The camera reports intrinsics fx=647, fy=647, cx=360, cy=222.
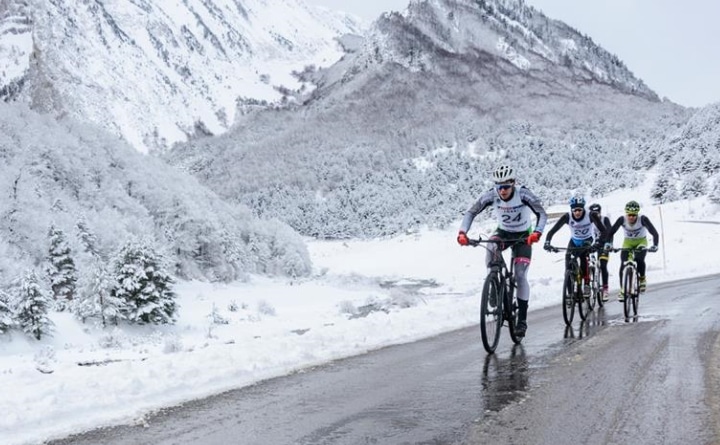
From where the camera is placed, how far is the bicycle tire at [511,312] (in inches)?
328

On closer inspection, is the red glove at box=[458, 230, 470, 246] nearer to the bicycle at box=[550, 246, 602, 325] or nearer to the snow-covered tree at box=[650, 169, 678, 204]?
the bicycle at box=[550, 246, 602, 325]

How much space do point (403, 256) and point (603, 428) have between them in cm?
6891

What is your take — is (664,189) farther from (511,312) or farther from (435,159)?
(435,159)

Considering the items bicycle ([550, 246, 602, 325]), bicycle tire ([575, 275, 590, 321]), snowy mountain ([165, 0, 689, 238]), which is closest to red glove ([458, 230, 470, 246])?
bicycle ([550, 246, 602, 325])

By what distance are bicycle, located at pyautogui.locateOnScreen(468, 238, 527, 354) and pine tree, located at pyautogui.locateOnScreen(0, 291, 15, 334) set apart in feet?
64.6

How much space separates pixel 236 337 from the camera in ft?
68.9

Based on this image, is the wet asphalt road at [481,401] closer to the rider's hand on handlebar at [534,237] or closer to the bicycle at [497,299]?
the bicycle at [497,299]

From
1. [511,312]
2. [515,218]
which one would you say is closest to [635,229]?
[515,218]

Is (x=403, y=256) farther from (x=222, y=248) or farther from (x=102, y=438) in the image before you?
(x=102, y=438)

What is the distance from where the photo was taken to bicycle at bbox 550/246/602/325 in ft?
34.7

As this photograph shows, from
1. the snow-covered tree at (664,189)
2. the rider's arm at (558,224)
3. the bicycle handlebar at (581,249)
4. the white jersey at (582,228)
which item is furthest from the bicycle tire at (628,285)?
the snow-covered tree at (664,189)

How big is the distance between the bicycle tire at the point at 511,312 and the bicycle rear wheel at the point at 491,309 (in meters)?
0.18

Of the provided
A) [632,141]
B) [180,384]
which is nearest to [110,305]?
[180,384]

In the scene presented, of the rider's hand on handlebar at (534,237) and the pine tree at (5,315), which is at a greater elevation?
the rider's hand on handlebar at (534,237)
